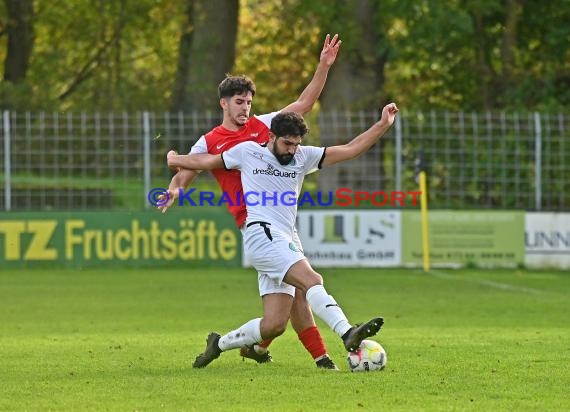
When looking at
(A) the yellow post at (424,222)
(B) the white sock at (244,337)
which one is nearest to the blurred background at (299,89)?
(A) the yellow post at (424,222)

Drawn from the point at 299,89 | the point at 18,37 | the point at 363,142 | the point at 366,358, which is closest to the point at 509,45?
the point at 299,89

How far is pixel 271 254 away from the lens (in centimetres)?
1023

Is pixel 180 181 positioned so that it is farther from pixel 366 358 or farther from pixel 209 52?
pixel 209 52

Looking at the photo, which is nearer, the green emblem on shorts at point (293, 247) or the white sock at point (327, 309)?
the white sock at point (327, 309)

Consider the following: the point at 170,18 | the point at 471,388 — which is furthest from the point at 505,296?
the point at 170,18

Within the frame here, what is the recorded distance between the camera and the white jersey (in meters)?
10.3

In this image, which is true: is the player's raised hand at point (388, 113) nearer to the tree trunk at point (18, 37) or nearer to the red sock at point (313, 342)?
the red sock at point (313, 342)

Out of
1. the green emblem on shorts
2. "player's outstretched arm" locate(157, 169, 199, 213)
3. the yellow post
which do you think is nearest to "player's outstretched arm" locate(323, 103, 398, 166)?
the green emblem on shorts

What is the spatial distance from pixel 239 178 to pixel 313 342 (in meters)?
1.30

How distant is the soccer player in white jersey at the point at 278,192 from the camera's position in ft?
33.3

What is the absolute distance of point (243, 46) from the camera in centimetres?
4591

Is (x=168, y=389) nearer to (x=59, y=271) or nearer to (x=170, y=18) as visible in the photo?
(x=59, y=271)

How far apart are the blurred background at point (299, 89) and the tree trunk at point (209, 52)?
45mm

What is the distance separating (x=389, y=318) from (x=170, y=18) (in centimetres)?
2943
